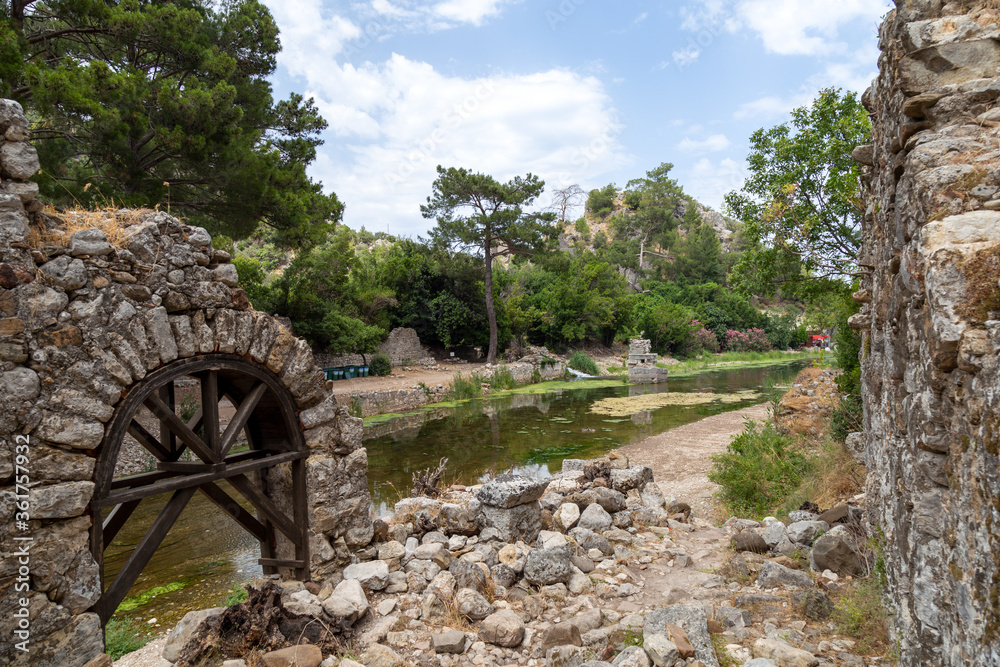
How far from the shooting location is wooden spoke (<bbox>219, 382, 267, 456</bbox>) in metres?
4.45

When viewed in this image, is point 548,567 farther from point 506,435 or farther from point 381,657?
point 506,435

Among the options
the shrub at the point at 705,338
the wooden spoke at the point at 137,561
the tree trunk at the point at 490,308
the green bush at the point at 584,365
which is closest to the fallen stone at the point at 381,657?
the wooden spoke at the point at 137,561

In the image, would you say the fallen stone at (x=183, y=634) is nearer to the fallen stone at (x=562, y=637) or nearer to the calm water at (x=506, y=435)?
the fallen stone at (x=562, y=637)

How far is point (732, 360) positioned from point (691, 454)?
26739mm

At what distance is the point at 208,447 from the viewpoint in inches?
173

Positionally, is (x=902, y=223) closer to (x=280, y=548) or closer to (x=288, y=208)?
(x=280, y=548)

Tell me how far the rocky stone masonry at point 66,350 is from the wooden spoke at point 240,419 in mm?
604

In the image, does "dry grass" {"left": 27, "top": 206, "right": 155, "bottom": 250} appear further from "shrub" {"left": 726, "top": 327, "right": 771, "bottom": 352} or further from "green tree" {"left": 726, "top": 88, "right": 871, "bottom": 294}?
"shrub" {"left": 726, "top": 327, "right": 771, "bottom": 352}

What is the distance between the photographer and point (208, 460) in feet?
14.6

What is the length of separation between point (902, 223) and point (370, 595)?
4758mm

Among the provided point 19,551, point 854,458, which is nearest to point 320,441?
point 19,551

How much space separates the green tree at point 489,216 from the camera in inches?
1038

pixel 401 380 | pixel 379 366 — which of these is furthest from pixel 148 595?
pixel 379 366

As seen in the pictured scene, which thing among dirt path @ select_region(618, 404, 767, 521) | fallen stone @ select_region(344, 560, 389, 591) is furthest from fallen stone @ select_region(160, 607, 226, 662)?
dirt path @ select_region(618, 404, 767, 521)
